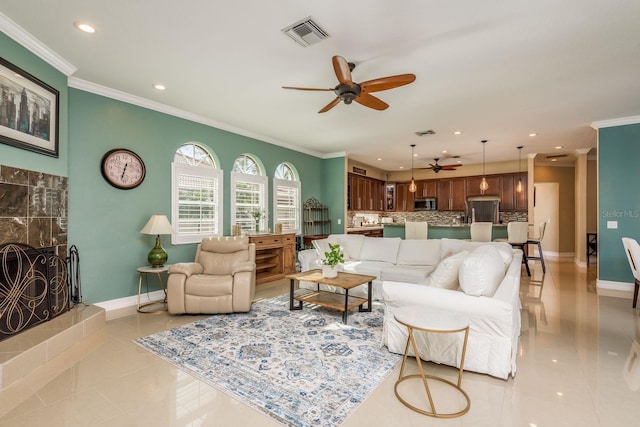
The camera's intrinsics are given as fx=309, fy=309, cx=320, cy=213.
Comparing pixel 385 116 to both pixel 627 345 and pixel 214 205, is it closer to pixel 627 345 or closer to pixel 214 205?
pixel 214 205

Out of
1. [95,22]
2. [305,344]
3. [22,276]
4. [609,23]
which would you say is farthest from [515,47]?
[22,276]

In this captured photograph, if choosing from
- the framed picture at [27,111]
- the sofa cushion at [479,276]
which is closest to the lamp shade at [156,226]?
the framed picture at [27,111]

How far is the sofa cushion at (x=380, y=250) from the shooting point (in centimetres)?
509

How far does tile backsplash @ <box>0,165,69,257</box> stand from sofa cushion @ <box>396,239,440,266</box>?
4.48 metres

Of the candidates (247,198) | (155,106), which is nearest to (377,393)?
(247,198)

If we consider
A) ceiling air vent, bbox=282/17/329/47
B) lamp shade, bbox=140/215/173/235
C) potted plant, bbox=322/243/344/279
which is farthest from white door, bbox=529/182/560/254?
lamp shade, bbox=140/215/173/235

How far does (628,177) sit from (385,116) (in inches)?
166

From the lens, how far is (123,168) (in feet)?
13.8

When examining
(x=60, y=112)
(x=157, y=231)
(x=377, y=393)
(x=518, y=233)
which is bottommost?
(x=377, y=393)

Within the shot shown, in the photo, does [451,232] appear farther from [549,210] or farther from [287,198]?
[549,210]

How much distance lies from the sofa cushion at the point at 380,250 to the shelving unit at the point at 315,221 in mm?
2029

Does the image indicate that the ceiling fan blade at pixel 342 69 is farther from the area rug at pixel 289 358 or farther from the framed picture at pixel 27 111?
the framed picture at pixel 27 111

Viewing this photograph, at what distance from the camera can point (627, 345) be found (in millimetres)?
2979

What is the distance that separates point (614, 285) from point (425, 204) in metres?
5.29
